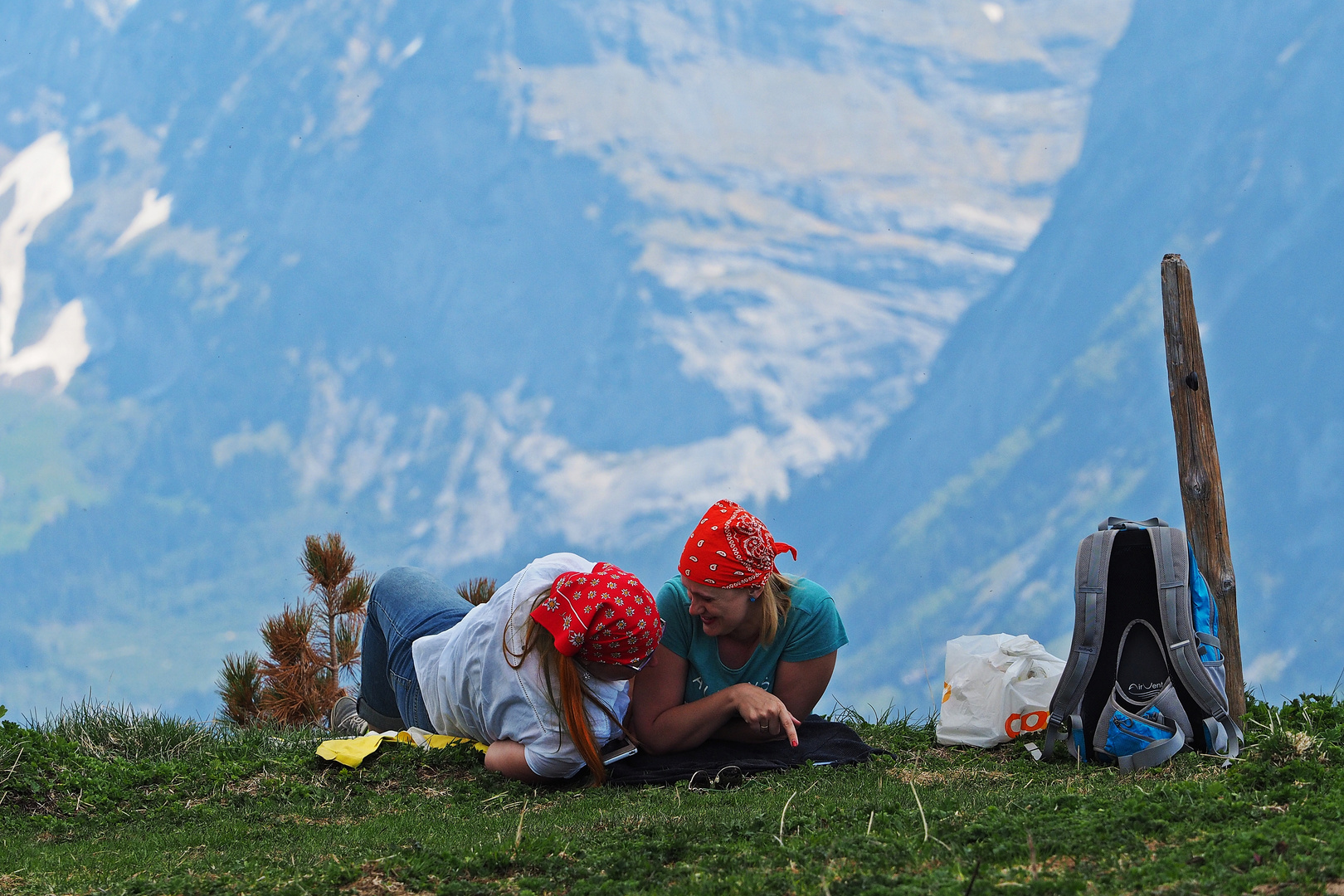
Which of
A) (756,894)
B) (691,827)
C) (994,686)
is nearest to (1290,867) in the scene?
(756,894)

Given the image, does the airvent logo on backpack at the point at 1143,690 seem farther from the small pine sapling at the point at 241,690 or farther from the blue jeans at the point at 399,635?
the small pine sapling at the point at 241,690

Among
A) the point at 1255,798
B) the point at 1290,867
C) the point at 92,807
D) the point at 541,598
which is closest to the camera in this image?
the point at 1290,867

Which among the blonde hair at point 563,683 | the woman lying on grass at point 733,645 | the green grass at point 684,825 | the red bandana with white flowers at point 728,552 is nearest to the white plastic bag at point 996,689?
the green grass at point 684,825

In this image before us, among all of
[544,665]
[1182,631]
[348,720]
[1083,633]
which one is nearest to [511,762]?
[544,665]

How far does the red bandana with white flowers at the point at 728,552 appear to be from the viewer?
3652 millimetres

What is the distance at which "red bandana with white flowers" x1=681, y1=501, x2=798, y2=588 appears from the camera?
3652 mm

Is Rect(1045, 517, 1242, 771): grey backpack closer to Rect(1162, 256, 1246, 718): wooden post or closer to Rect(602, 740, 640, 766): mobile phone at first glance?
Rect(1162, 256, 1246, 718): wooden post

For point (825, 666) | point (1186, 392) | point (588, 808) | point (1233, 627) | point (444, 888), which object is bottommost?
point (444, 888)

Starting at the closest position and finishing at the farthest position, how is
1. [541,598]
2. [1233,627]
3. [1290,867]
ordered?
[1290,867] < [541,598] < [1233,627]

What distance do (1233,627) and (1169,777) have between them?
1.24m

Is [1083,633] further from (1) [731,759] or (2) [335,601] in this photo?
(2) [335,601]

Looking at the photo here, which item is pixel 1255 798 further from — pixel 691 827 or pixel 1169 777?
pixel 691 827

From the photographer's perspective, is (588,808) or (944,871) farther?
(588,808)

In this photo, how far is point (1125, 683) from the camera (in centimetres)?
410
